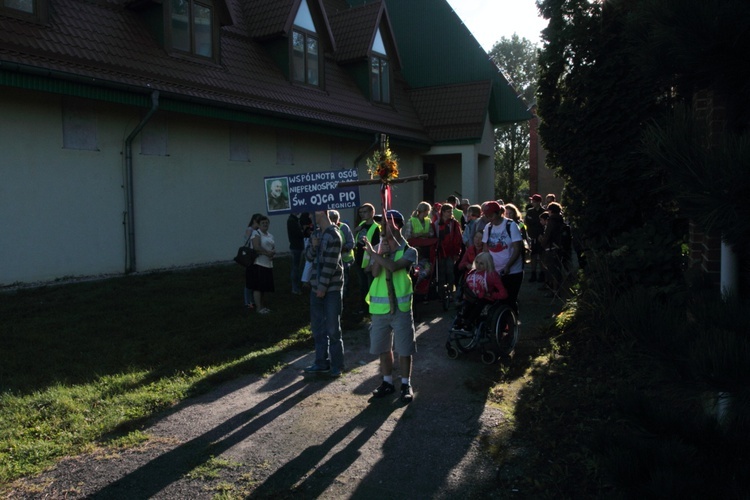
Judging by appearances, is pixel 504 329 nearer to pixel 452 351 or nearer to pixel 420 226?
pixel 452 351

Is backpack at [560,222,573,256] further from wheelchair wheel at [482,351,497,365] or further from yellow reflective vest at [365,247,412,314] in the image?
yellow reflective vest at [365,247,412,314]

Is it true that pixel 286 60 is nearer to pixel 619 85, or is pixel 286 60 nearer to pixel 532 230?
pixel 532 230

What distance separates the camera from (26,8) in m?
11.2

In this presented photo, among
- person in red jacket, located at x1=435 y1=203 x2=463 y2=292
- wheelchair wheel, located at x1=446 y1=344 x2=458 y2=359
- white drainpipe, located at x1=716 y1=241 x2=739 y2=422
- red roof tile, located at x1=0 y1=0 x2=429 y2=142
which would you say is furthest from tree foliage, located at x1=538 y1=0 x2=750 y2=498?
red roof tile, located at x1=0 y1=0 x2=429 y2=142

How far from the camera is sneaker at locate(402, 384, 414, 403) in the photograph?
5961 millimetres

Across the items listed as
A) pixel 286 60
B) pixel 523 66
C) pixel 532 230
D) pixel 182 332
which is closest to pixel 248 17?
pixel 286 60

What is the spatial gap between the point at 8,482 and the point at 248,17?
625 inches

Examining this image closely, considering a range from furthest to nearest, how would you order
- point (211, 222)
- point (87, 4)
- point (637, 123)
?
1. point (211, 222)
2. point (87, 4)
3. point (637, 123)

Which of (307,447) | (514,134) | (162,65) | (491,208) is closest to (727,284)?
(307,447)

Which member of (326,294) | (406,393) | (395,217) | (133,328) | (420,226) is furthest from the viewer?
(420,226)

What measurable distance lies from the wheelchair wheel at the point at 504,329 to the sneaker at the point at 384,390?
151cm

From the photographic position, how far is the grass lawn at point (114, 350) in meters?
5.31

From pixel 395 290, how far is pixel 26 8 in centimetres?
966

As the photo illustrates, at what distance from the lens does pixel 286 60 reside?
56.3 feet
